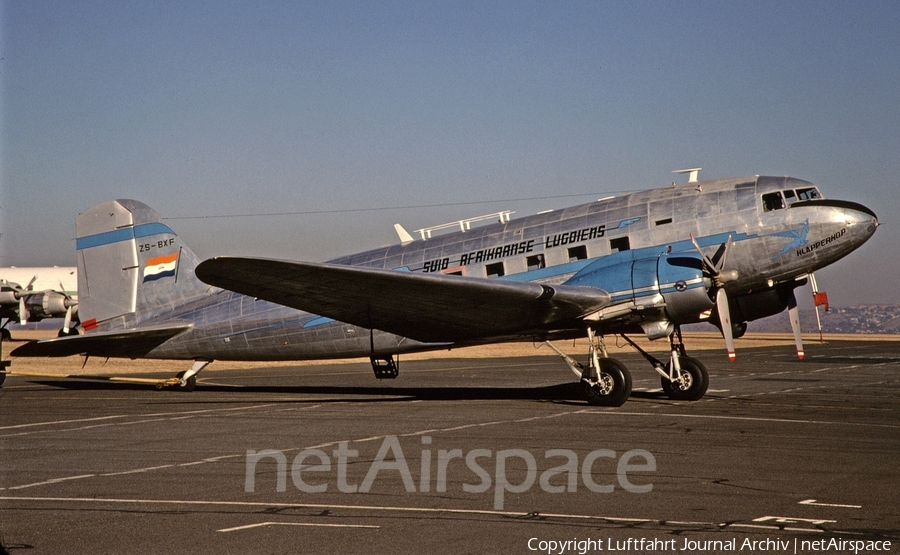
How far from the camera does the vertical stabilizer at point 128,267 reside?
79.5 ft

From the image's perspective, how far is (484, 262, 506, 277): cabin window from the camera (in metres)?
20.3

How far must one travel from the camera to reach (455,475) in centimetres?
1034

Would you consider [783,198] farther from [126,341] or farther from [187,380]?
[126,341]

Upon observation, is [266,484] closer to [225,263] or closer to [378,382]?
[225,263]

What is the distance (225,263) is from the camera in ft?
52.3

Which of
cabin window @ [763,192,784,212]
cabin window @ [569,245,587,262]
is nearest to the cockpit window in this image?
cabin window @ [763,192,784,212]

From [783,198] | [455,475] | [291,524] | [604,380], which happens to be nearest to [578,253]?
[604,380]

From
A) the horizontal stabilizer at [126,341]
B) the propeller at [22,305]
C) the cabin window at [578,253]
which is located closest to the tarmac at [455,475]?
the horizontal stabilizer at [126,341]

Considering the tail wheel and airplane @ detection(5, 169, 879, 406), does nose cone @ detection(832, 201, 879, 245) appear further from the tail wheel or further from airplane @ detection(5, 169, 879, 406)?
the tail wheel

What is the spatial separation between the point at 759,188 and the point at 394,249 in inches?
341

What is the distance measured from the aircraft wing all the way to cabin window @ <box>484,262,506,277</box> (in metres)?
1.40

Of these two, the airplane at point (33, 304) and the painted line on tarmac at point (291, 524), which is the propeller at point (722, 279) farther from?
the airplane at point (33, 304)

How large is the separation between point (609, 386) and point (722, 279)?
10.1 ft

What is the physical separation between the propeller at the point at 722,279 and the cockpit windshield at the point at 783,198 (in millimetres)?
1126
